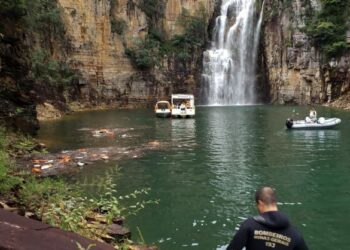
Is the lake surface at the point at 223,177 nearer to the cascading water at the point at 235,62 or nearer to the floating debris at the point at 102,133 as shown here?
the floating debris at the point at 102,133

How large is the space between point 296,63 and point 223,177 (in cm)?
5029

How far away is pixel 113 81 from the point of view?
68.4 metres

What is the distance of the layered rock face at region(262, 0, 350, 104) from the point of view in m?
62.4

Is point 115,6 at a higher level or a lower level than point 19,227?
higher

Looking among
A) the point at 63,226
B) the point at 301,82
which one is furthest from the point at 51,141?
the point at 301,82

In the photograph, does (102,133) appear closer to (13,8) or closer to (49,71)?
(13,8)

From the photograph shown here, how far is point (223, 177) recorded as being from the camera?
1897cm

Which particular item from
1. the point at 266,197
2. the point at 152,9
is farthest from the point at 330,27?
the point at 266,197

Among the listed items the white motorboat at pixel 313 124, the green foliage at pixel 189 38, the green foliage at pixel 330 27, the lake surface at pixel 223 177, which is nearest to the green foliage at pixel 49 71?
the lake surface at pixel 223 177

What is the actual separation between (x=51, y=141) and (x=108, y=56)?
132 feet

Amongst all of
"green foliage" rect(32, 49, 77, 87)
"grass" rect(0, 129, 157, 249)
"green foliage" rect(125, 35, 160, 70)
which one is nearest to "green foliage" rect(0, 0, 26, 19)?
"grass" rect(0, 129, 157, 249)

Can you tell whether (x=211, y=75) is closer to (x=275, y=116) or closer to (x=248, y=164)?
(x=275, y=116)

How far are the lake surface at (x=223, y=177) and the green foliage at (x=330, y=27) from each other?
2762 cm

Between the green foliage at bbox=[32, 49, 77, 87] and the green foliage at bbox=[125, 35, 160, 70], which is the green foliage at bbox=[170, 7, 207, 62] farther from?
the green foliage at bbox=[32, 49, 77, 87]
